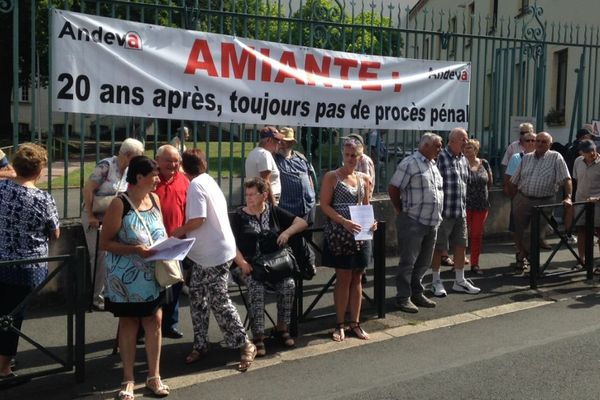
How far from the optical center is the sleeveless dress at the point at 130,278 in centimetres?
417

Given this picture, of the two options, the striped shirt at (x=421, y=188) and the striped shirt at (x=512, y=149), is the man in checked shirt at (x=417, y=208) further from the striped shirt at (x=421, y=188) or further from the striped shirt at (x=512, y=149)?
the striped shirt at (x=512, y=149)

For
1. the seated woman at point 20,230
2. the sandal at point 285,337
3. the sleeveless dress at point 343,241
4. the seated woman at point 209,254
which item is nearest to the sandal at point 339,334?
the sandal at point 285,337

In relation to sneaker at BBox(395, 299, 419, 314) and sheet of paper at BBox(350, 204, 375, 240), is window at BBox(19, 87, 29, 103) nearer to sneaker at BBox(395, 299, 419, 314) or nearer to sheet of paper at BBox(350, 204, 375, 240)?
sheet of paper at BBox(350, 204, 375, 240)

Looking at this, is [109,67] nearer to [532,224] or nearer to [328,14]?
[328,14]

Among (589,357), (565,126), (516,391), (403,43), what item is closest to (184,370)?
(516,391)

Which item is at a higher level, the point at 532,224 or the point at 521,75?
the point at 521,75

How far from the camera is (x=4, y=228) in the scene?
4.43 metres

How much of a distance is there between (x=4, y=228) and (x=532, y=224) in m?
5.34

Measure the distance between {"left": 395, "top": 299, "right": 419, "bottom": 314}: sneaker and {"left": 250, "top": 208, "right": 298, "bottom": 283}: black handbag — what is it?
1.66 metres

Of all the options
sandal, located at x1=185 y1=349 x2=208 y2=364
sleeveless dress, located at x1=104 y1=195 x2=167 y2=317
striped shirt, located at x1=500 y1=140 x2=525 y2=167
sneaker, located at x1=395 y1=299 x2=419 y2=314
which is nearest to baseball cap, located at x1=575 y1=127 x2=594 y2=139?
striped shirt, located at x1=500 y1=140 x2=525 y2=167

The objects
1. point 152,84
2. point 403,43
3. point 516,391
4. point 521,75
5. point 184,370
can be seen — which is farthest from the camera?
point 521,75

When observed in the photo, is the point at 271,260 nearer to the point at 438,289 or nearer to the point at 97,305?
the point at 97,305

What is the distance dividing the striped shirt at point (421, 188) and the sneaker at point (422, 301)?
0.78 meters

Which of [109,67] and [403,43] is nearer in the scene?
[109,67]
